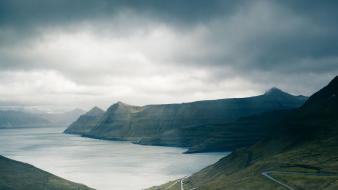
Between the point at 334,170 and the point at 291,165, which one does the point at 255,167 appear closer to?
the point at 291,165

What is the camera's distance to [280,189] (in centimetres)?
14025

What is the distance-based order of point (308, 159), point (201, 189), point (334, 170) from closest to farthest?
point (334, 170) < point (201, 189) < point (308, 159)

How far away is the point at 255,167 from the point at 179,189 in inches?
1740

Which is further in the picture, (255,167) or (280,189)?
(255,167)

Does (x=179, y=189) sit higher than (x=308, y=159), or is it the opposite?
(x=308, y=159)

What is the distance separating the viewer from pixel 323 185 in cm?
13425

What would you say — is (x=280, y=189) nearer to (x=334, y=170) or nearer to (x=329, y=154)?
(x=334, y=170)

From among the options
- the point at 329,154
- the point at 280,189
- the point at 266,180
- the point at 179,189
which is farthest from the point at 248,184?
the point at 329,154

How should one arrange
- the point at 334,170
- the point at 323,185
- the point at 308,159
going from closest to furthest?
the point at 323,185, the point at 334,170, the point at 308,159

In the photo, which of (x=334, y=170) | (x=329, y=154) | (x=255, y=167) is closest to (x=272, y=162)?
(x=255, y=167)

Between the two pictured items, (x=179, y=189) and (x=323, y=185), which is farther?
(x=179, y=189)

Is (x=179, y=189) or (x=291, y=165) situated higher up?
(x=291, y=165)

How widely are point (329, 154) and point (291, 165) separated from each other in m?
30.7

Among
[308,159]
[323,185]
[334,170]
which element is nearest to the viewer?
[323,185]
